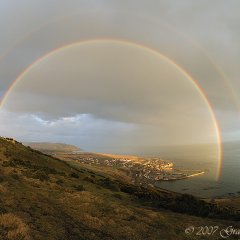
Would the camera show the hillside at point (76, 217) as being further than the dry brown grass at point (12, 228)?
Yes

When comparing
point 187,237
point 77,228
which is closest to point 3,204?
point 77,228

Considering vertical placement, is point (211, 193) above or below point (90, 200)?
below

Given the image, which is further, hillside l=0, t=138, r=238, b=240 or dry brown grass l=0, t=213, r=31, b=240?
hillside l=0, t=138, r=238, b=240

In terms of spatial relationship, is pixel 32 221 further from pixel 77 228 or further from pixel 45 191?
pixel 45 191

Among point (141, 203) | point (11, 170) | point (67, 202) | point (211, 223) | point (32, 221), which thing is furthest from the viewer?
point (11, 170)

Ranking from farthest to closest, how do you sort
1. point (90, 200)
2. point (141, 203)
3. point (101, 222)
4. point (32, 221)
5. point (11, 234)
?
1. point (141, 203)
2. point (90, 200)
3. point (101, 222)
4. point (32, 221)
5. point (11, 234)

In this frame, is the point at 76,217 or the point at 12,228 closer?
the point at 12,228

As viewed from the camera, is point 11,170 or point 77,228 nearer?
point 77,228

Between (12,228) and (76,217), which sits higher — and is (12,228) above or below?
above
